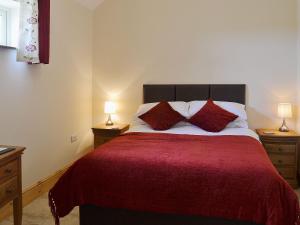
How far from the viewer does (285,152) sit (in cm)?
364

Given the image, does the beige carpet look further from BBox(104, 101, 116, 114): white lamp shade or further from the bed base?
BBox(104, 101, 116, 114): white lamp shade

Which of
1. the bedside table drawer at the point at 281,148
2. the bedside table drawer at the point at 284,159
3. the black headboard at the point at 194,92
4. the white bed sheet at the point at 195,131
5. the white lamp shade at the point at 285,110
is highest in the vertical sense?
the black headboard at the point at 194,92

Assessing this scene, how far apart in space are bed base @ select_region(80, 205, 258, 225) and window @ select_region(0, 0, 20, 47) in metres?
1.69

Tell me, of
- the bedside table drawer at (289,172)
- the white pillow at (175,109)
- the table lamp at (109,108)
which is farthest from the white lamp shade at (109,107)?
the bedside table drawer at (289,172)

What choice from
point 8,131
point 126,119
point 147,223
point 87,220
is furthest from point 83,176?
point 126,119

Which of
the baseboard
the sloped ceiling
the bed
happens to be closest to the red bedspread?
the bed

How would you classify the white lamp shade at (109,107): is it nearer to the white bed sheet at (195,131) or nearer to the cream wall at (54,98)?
the cream wall at (54,98)

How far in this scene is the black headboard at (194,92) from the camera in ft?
13.6

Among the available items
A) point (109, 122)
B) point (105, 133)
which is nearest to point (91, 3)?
point (109, 122)

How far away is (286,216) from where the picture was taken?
201 centimetres

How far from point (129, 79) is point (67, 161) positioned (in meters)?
1.51

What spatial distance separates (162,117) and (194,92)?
0.76 meters

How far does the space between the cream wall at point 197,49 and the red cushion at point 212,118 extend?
2.03 feet

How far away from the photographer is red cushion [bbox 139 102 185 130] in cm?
372
